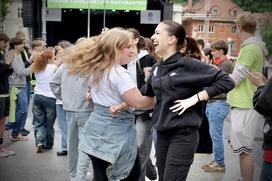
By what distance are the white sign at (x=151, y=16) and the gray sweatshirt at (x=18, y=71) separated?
1216cm

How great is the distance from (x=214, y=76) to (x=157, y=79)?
47cm

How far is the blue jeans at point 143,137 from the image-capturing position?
4.98 metres

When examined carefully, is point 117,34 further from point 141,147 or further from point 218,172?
point 218,172

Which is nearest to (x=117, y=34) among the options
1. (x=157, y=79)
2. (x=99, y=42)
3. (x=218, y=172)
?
(x=99, y=42)

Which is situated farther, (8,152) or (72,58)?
(8,152)

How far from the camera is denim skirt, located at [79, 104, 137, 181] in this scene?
344cm

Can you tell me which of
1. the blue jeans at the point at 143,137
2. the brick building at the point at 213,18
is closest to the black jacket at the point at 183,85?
the blue jeans at the point at 143,137

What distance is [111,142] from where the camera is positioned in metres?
3.45

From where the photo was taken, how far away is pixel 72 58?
3.80m

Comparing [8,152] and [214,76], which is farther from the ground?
[214,76]

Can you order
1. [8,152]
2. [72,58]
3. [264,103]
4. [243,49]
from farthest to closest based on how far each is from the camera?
[8,152] < [243,49] < [72,58] < [264,103]

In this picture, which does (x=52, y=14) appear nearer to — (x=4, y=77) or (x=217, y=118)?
(x=4, y=77)

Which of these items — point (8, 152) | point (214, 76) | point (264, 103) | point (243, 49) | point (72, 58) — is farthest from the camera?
point (8, 152)

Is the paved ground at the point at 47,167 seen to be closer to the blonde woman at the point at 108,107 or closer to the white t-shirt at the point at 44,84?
the white t-shirt at the point at 44,84
